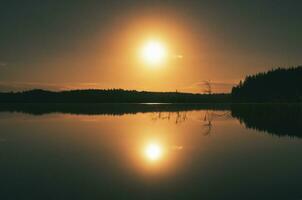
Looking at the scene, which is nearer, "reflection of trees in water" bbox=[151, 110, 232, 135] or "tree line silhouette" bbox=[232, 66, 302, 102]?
"reflection of trees in water" bbox=[151, 110, 232, 135]

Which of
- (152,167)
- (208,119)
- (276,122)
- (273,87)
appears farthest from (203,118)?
(273,87)

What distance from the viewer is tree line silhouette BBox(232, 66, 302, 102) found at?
A: 141 meters

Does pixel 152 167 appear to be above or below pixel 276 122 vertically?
below

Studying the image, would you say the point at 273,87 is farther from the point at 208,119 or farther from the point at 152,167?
the point at 152,167

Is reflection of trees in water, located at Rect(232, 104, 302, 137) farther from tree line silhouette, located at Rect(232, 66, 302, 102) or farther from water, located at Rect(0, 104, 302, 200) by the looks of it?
tree line silhouette, located at Rect(232, 66, 302, 102)

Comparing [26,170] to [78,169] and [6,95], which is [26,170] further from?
[6,95]

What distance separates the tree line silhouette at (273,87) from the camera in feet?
462

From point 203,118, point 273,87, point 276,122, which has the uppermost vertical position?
point 273,87

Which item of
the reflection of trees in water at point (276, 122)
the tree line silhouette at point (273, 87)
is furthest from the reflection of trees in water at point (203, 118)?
the tree line silhouette at point (273, 87)

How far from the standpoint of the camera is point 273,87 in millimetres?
149375

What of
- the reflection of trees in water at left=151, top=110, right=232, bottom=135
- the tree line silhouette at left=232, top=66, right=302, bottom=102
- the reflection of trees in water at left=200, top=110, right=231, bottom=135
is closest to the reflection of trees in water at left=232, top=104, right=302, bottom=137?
the reflection of trees in water at left=200, top=110, right=231, bottom=135

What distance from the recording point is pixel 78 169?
15492mm

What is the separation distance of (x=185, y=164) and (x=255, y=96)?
151 metres

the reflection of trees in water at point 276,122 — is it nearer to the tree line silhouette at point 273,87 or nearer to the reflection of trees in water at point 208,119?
the reflection of trees in water at point 208,119
